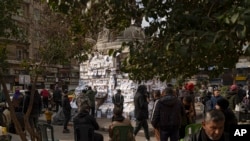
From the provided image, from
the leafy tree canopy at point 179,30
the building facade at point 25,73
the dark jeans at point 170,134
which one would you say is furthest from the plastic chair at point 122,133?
the building facade at point 25,73

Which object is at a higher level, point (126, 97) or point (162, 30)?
point (162, 30)

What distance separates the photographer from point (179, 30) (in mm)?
3285

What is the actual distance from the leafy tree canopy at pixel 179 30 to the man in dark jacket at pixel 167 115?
3405mm

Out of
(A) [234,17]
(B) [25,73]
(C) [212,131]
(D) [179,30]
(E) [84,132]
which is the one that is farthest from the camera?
(B) [25,73]

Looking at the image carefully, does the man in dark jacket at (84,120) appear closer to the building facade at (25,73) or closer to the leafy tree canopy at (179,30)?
the leafy tree canopy at (179,30)

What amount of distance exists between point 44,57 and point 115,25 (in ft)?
12.7

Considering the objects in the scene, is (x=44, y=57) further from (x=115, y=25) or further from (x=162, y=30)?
(x=162, y=30)

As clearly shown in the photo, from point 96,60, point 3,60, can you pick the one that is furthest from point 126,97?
point 3,60

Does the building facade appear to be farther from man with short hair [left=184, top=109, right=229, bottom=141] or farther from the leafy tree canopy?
man with short hair [left=184, top=109, right=229, bottom=141]

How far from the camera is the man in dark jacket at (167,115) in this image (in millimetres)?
8305

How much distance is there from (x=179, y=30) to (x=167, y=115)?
16.9 ft

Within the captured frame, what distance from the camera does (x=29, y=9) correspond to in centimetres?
5859

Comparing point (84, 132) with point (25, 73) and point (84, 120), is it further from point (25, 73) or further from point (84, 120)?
point (25, 73)

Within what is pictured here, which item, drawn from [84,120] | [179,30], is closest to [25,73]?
[84,120]
